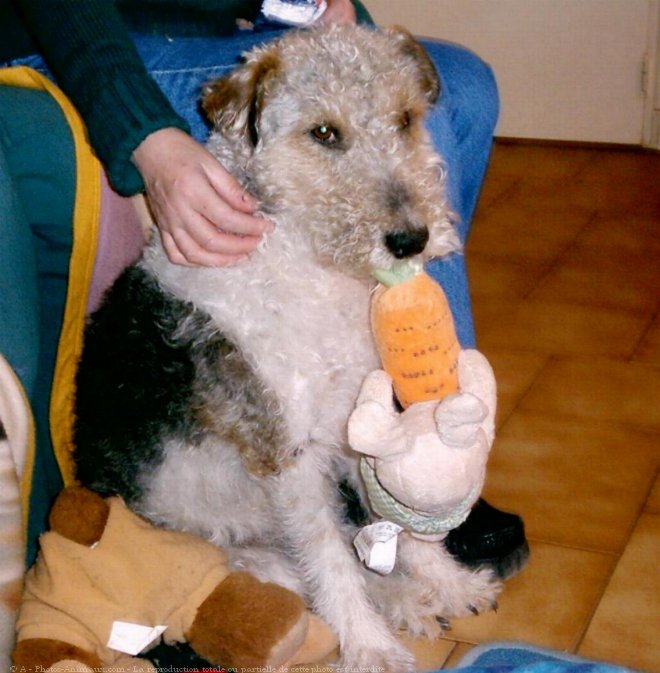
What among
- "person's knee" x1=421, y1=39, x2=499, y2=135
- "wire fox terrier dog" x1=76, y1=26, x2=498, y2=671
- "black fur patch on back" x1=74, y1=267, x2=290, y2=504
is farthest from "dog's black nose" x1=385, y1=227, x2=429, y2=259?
"person's knee" x1=421, y1=39, x2=499, y2=135

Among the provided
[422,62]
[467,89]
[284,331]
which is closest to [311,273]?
[284,331]

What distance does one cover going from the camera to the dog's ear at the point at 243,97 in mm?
1516

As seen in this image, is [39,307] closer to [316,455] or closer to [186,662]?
[316,455]

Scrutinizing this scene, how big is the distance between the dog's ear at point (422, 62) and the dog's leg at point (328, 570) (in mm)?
662

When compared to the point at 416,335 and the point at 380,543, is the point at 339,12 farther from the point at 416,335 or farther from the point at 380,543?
the point at 380,543

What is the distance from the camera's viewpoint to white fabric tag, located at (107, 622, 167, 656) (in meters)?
1.55

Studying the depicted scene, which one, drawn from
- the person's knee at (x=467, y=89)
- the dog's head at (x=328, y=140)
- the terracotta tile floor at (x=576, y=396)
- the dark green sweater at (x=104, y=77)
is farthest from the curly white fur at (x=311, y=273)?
the terracotta tile floor at (x=576, y=396)

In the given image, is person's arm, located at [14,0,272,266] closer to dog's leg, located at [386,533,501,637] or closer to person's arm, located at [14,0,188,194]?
person's arm, located at [14,0,188,194]

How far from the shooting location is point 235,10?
202 centimetres

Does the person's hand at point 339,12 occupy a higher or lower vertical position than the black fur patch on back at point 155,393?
higher

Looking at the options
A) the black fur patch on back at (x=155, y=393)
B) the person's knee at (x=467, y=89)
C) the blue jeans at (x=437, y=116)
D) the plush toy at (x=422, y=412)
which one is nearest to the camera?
the plush toy at (x=422, y=412)

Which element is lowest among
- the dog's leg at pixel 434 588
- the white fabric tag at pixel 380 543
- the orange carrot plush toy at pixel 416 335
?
the dog's leg at pixel 434 588

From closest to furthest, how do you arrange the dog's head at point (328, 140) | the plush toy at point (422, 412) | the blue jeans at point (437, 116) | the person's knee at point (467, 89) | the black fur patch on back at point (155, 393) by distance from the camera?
1. the plush toy at point (422, 412)
2. the dog's head at point (328, 140)
3. the black fur patch on back at point (155, 393)
4. the blue jeans at point (437, 116)
5. the person's knee at point (467, 89)

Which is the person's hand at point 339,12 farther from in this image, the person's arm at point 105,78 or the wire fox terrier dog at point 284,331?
the person's arm at point 105,78
